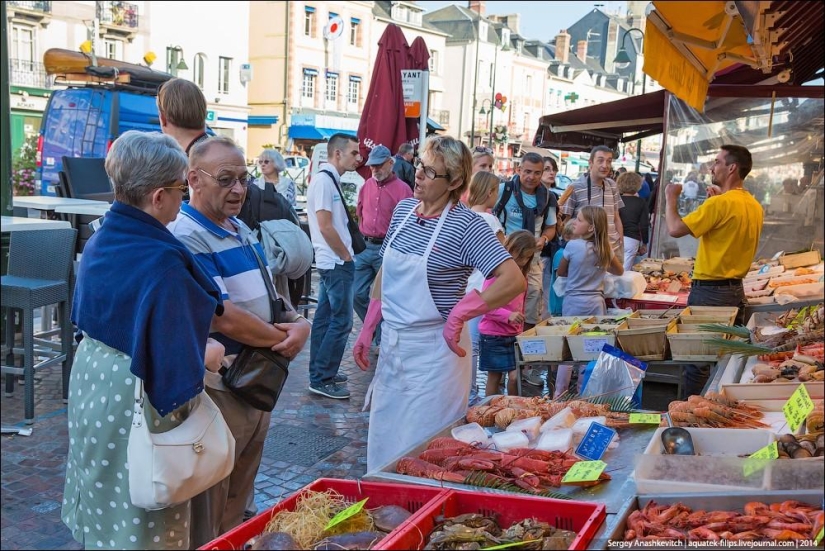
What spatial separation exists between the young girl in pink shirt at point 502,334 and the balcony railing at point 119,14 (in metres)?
33.2

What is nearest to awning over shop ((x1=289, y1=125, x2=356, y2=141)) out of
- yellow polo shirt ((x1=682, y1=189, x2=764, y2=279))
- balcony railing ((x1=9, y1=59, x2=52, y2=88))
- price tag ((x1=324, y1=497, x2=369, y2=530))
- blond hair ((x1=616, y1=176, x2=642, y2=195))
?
balcony railing ((x1=9, y1=59, x2=52, y2=88))

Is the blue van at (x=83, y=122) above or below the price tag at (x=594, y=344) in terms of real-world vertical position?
above

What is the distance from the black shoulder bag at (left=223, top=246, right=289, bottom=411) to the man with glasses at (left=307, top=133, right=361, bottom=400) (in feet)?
10.8

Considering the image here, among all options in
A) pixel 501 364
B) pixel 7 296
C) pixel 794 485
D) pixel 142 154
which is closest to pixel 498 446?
pixel 794 485

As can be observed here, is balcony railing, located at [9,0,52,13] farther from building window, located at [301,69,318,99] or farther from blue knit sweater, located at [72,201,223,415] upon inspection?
blue knit sweater, located at [72,201,223,415]

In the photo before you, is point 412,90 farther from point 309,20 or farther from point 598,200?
point 309,20

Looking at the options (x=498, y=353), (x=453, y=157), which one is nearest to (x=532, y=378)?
(x=498, y=353)

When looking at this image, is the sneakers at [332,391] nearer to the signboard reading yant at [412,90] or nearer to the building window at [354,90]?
the signboard reading yant at [412,90]

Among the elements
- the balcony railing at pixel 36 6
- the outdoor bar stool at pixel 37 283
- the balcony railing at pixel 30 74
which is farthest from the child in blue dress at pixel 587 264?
the balcony railing at pixel 36 6

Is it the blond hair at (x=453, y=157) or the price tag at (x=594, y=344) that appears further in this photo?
the price tag at (x=594, y=344)

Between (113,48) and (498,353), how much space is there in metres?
34.8

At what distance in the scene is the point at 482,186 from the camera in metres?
6.25

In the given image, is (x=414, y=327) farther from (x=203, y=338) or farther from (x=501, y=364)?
(x=501, y=364)

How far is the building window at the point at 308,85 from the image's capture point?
44.2m
